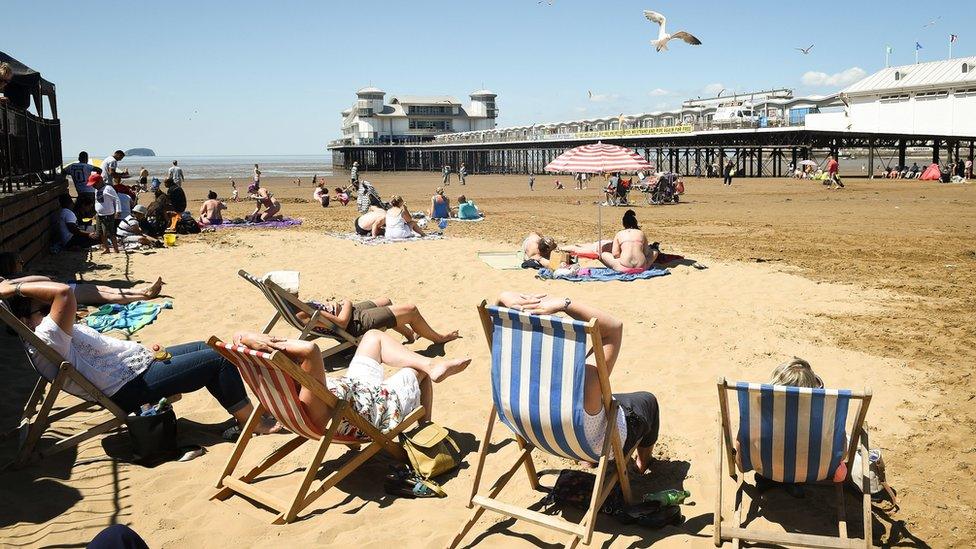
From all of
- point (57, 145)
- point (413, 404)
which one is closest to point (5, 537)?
point (413, 404)

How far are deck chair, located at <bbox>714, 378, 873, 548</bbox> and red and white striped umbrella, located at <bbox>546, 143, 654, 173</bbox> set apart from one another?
291 inches

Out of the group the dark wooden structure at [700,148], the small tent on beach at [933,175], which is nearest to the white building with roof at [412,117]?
the dark wooden structure at [700,148]

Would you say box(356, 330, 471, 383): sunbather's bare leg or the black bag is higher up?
box(356, 330, 471, 383): sunbather's bare leg

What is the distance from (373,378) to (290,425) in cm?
53

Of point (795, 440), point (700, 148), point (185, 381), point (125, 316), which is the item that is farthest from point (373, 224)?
point (700, 148)

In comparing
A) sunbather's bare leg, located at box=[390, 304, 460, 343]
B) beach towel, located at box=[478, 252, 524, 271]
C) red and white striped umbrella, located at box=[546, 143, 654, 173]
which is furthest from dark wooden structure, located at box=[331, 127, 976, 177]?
sunbather's bare leg, located at box=[390, 304, 460, 343]

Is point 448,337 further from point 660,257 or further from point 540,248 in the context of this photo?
point 660,257

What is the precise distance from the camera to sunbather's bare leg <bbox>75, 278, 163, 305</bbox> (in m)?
6.82

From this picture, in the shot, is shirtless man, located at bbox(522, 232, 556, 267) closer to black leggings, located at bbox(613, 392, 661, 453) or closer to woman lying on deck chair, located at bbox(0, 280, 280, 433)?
woman lying on deck chair, located at bbox(0, 280, 280, 433)

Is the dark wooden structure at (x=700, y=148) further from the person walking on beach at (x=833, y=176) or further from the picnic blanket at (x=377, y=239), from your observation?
the picnic blanket at (x=377, y=239)

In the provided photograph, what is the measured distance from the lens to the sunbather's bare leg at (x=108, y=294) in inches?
269

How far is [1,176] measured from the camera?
8.47 meters

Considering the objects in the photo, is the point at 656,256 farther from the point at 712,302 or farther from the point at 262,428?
the point at 262,428

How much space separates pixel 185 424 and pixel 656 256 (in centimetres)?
646
